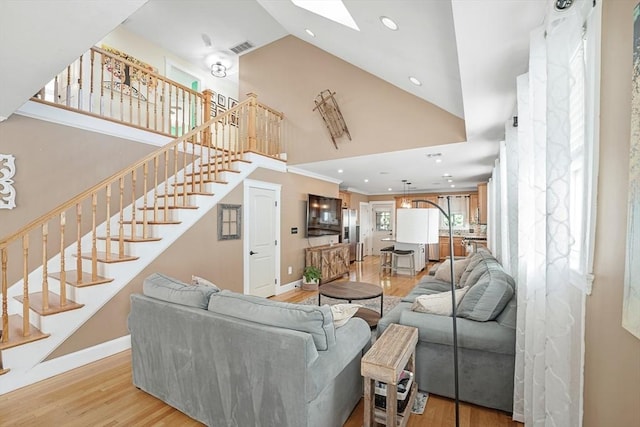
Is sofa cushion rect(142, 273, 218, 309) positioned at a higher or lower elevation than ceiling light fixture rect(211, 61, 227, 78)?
lower

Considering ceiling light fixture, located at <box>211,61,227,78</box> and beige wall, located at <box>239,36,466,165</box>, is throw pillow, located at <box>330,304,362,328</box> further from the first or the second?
ceiling light fixture, located at <box>211,61,227,78</box>

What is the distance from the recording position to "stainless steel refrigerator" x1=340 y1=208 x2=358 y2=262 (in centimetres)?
852

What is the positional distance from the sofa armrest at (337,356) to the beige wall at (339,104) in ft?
9.78

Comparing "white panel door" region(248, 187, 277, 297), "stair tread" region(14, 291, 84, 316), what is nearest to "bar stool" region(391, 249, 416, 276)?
"white panel door" region(248, 187, 277, 297)

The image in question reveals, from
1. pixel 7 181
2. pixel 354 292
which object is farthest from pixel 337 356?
pixel 7 181

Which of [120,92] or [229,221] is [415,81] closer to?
Answer: [229,221]

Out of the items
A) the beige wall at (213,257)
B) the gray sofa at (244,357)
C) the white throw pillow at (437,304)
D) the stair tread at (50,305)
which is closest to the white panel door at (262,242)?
the beige wall at (213,257)

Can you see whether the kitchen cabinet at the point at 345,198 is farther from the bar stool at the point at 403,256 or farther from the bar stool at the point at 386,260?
the bar stool at the point at 403,256

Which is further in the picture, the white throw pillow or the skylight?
the skylight

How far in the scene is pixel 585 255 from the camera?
4.11ft

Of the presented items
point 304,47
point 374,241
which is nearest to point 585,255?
point 304,47

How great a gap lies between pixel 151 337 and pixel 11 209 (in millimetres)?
2082

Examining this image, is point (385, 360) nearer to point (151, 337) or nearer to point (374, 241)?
point (151, 337)

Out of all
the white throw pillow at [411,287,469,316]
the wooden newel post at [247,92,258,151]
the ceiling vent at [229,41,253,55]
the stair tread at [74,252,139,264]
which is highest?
the ceiling vent at [229,41,253,55]
